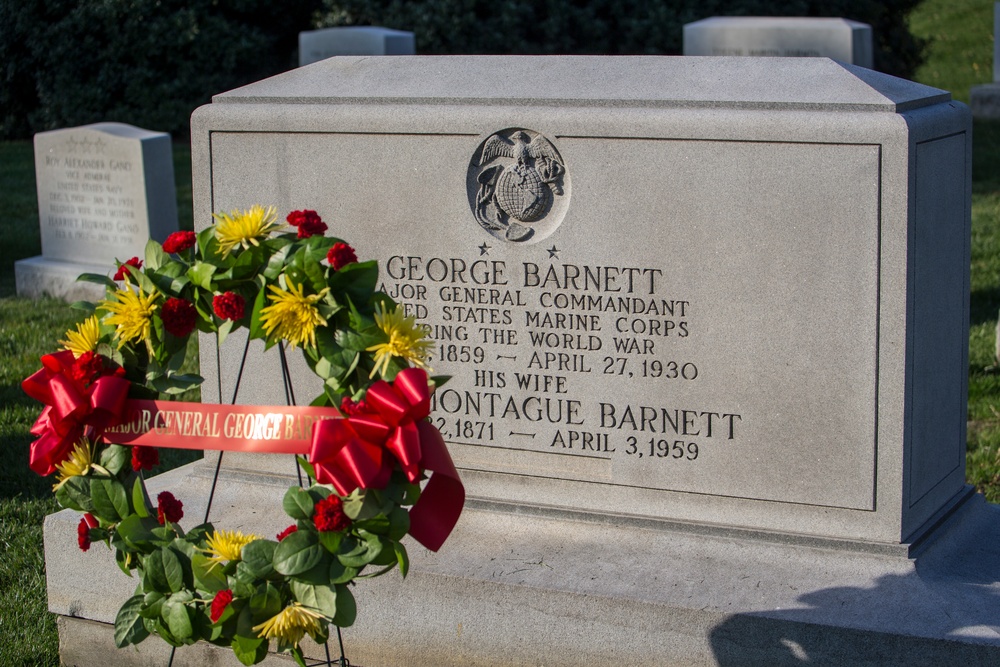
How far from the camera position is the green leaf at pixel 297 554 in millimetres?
2266

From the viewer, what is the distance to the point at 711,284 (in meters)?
3.03

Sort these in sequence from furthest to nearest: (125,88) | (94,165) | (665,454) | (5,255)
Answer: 1. (125,88)
2. (5,255)
3. (94,165)
4. (665,454)

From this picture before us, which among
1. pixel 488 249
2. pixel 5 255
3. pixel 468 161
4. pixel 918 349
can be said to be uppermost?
pixel 468 161

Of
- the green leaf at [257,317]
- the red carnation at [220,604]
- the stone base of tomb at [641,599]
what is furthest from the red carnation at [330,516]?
the stone base of tomb at [641,599]

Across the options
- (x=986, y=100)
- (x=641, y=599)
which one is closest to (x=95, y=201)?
(x=641, y=599)

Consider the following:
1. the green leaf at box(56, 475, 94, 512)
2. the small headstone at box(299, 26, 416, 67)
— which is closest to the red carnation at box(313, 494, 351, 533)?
the green leaf at box(56, 475, 94, 512)

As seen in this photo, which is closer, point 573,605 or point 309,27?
point 573,605

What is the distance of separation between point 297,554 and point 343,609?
0.14 metres

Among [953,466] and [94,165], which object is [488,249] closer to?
[953,466]

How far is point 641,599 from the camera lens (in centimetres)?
291

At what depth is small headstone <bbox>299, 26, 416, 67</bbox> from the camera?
38.4 ft

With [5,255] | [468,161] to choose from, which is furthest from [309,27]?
[468,161]

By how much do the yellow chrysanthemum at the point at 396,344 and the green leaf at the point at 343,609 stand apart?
1.35 ft

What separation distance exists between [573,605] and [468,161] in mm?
1160
